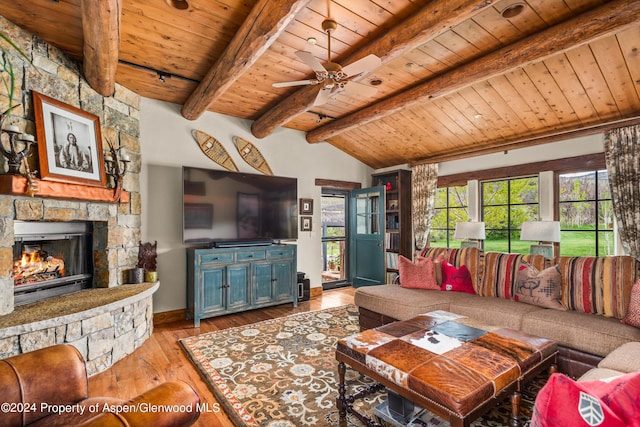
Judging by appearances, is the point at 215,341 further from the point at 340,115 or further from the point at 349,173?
the point at 349,173

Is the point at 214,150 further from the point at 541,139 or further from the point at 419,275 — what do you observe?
the point at 541,139

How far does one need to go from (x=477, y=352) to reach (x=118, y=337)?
2972 mm

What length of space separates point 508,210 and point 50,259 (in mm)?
5698

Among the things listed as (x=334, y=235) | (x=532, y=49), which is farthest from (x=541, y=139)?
(x=334, y=235)

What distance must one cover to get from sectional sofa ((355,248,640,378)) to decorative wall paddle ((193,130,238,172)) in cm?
263

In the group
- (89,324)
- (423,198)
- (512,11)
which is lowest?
(89,324)

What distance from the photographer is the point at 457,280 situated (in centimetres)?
361

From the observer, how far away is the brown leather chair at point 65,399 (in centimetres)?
99

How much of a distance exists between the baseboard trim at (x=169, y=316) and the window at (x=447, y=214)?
4.23m

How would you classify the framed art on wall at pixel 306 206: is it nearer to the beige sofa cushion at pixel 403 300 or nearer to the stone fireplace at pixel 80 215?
the beige sofa cushion at pixel 403 300

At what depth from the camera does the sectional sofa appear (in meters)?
2.37

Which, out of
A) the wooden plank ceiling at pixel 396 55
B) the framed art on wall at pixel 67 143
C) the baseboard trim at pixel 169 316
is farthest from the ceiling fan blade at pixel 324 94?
the baseboard trim at pixel 169 316

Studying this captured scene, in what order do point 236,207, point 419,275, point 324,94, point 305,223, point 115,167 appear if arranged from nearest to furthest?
point 324,94, point 115,167, point 419,275, point 236,207, point 305,223

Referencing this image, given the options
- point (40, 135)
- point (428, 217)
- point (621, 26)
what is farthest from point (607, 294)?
point (40, 135)
